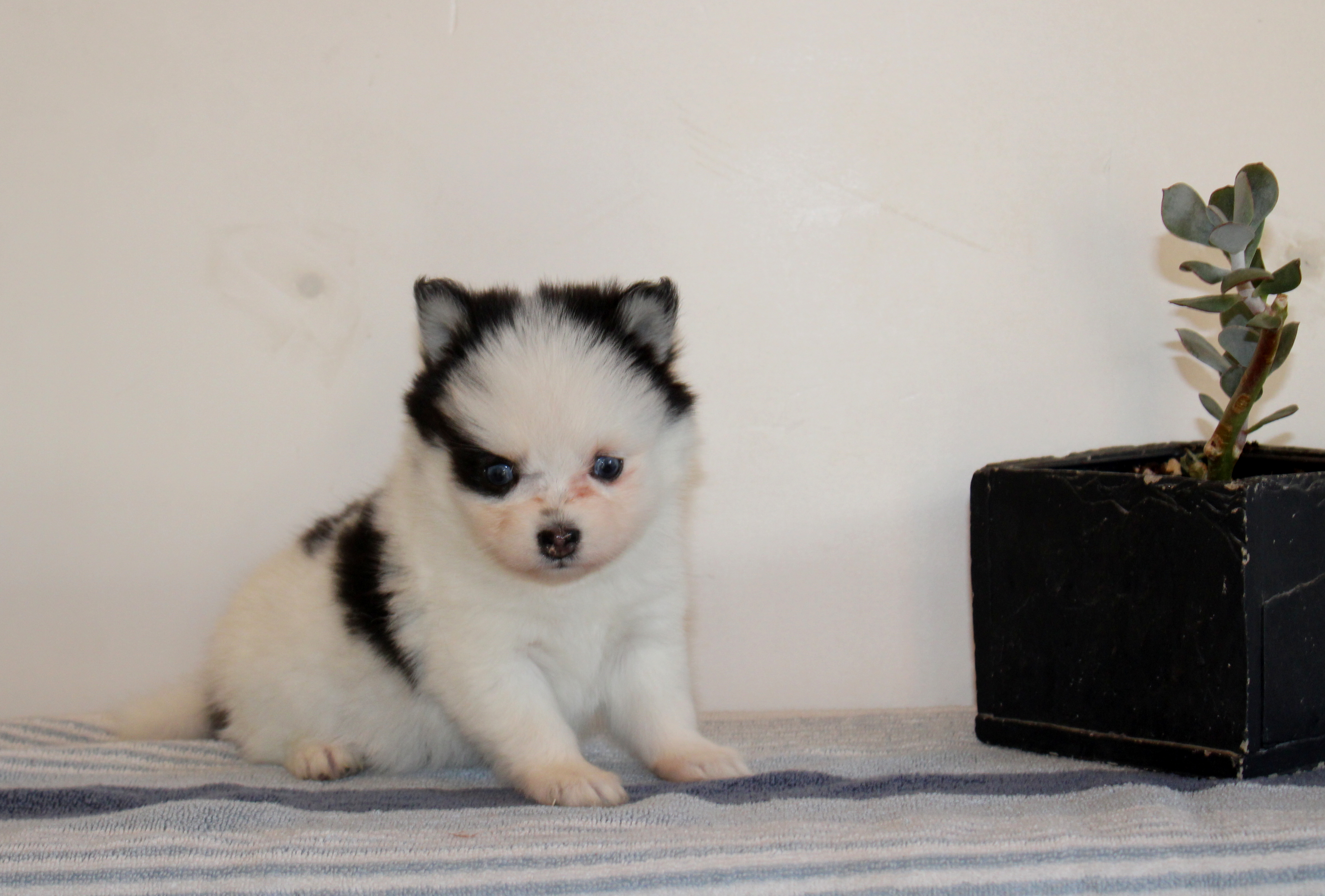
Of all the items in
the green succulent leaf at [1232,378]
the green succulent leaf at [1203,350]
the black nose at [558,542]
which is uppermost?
the green succulent leaf at [1203,350]

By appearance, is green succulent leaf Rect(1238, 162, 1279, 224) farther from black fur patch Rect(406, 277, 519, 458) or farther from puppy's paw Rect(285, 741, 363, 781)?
puppy's paw Rect(285, 741, 363, 781)

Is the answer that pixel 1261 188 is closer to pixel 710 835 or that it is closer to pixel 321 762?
pixel 710 835

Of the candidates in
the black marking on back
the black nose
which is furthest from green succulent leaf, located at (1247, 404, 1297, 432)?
the black marking on back

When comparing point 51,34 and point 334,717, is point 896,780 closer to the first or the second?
point 334,717

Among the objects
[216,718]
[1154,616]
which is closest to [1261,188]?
[1154,616]

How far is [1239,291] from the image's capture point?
2.25m

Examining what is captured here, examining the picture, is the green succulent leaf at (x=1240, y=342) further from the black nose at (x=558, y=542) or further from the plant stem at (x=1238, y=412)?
the black nose at (x=558, y=542)

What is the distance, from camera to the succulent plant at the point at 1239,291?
2164mm

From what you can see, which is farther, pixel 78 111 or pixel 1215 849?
pixel 78 111

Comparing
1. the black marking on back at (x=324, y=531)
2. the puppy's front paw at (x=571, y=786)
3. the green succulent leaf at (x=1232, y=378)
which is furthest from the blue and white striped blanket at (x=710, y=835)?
the green succulent leaf at (x=1232, y=378)

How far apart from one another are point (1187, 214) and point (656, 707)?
56.1 inches

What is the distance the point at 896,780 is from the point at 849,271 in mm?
1396

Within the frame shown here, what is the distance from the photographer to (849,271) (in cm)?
300

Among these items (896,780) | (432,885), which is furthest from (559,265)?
(432,885)
